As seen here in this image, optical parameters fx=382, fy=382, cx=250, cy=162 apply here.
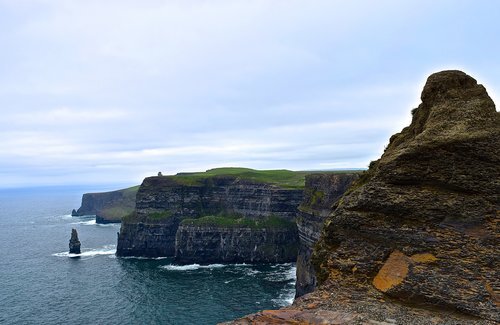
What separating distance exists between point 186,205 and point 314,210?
70035 mm

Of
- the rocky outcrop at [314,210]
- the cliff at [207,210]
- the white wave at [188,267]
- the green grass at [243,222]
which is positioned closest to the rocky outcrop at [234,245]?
the cliff at [207,210]

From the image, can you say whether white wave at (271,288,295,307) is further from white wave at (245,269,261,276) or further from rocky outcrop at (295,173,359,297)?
white wave at (245,269,261,276)

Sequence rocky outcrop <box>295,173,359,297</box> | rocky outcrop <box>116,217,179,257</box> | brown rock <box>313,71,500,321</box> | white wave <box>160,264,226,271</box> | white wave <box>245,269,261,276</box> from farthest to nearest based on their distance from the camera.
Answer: rocky outcrop <box>116,217,179,257</box>, white wave <box>160,264,226,271</box>, white wave <box>245,269,261,276</box>, rocky outcrop <box>295,173,359,297</box>, brown rock <box>313,71,500,321</box>

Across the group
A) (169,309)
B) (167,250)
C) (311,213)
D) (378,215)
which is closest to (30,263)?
(167,250)

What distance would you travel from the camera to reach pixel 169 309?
78.4m

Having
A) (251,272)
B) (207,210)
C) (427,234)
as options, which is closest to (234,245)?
(251,272)

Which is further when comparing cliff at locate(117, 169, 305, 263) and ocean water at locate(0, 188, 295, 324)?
cliff at locate(117, 169, 305, 263)

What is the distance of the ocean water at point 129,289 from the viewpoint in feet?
247

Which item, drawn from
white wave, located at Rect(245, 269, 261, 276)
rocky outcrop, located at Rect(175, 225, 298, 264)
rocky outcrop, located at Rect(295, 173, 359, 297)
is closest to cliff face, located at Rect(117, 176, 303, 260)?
rocky outcrop, located at Rect(175, 225, 298, 264)

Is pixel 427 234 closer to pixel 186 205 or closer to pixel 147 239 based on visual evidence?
pixel 147 239

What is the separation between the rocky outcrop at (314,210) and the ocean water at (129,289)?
7.06 meters

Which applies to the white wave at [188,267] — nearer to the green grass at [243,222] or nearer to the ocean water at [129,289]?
the ocean water at [129,289]

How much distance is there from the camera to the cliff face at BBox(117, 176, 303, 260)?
136500 millimetres

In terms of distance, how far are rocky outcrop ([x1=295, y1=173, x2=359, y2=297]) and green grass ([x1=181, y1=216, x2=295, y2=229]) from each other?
1029 inches
